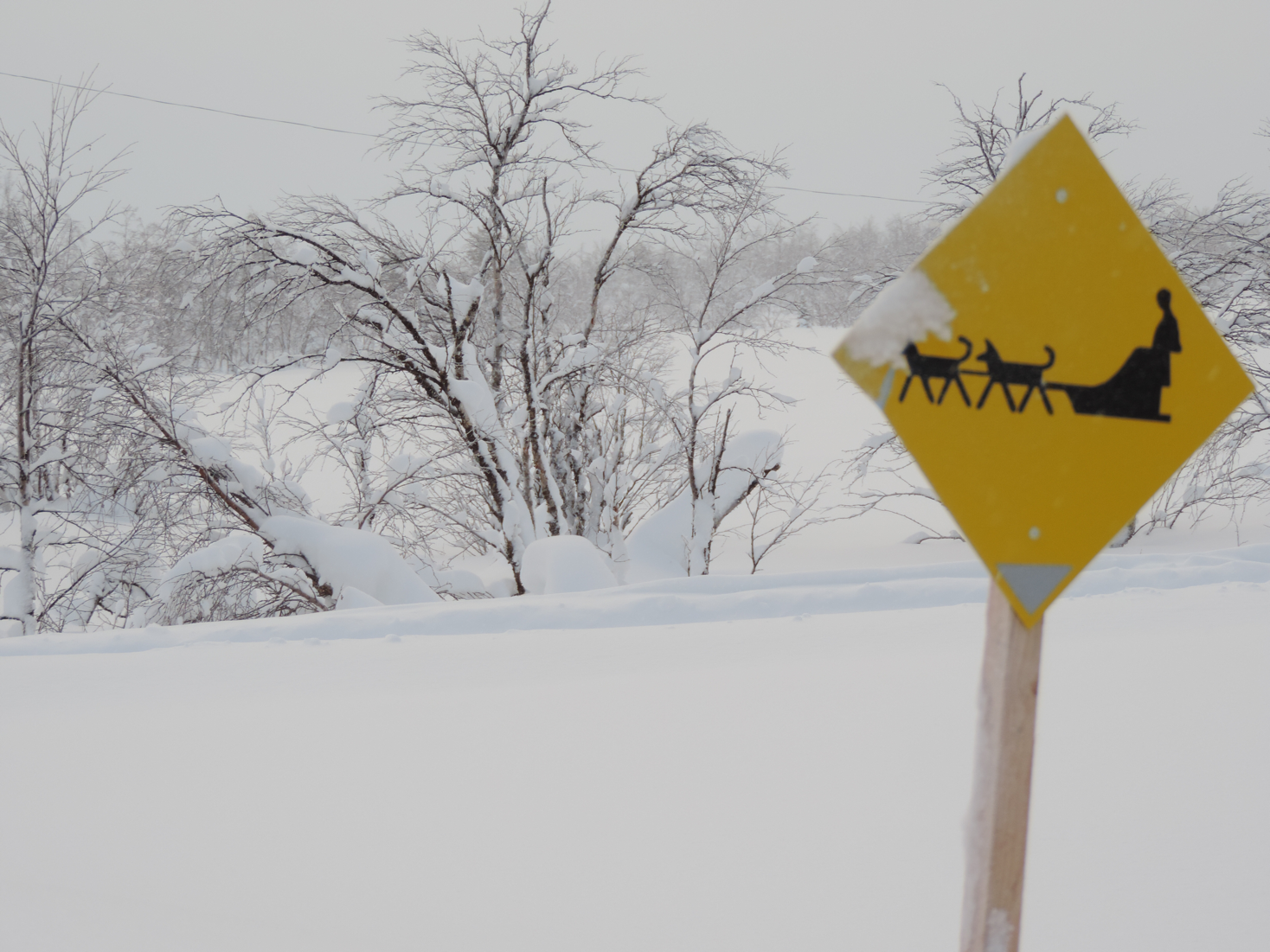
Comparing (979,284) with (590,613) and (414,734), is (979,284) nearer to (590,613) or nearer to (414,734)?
(414,734)

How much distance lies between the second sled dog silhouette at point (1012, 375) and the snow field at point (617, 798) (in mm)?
1195

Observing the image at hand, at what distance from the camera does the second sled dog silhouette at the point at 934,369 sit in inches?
42.8

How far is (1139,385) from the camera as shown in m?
1.16

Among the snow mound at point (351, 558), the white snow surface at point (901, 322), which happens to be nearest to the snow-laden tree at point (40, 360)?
the snow mound at point (351, 558)

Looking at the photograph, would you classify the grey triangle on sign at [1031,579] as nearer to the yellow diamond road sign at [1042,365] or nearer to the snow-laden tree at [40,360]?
the yellow diamond road sign at [1042,365]

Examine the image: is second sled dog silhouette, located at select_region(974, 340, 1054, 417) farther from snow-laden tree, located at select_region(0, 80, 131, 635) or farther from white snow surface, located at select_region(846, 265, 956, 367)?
snow-laden tree, located at select_region(0, 80, 131, 635)

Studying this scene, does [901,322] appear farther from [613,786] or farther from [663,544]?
[663,544]

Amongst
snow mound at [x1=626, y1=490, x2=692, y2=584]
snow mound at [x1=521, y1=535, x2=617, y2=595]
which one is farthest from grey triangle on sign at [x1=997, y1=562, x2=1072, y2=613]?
snow mound at [x1=626, y1=490, x2=692, y2=584]

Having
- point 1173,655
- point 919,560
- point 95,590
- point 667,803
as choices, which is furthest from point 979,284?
point 919,560

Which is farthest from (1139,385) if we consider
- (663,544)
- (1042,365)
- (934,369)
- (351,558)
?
(663,544)

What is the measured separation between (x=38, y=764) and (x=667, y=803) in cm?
199

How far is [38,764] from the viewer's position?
2.62m

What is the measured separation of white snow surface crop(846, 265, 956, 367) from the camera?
108 centimetres

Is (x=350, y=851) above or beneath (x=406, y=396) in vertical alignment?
beneath
